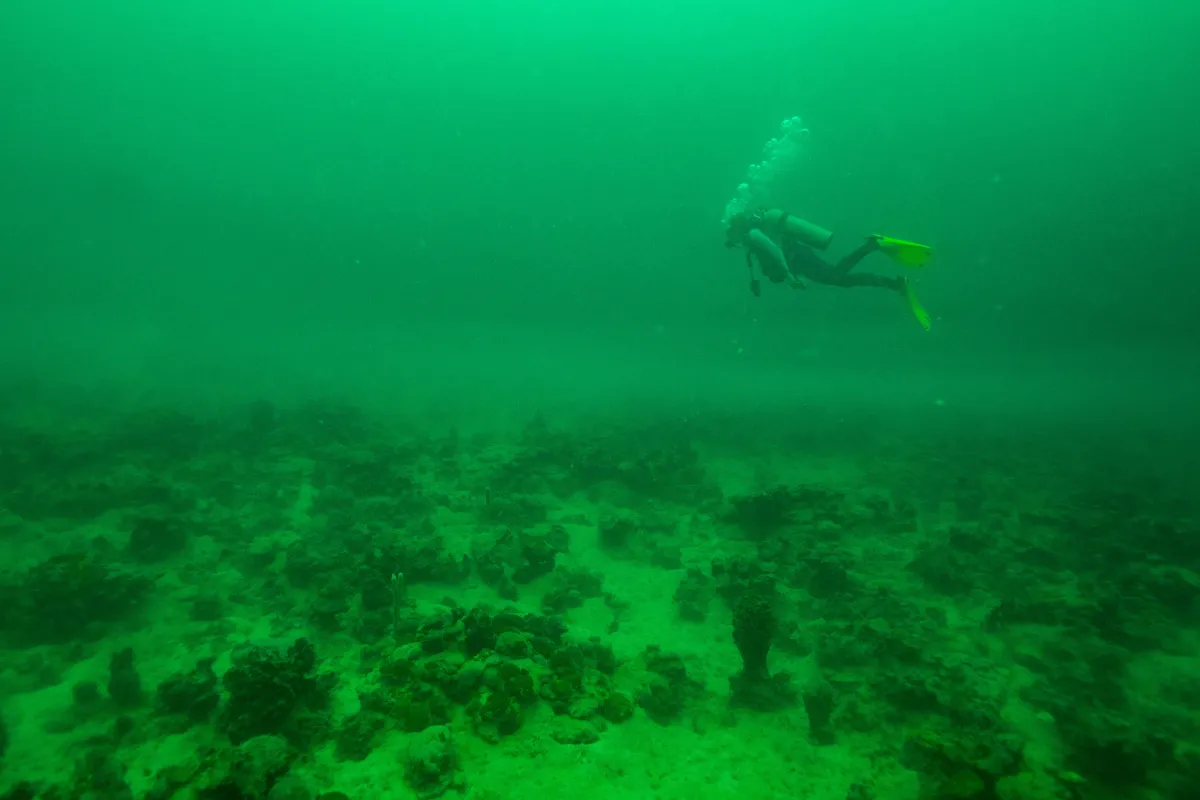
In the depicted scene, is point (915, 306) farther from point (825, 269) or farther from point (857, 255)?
point (825, 269)

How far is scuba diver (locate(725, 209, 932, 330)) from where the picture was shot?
10.9 meters

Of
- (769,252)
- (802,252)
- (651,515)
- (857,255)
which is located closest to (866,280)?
(857,255)

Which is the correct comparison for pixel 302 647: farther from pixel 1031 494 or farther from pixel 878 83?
pixel 878 83

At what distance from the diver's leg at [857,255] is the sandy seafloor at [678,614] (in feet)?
16.0

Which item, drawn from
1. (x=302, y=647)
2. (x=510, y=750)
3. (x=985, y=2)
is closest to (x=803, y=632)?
(x=510, y=750)

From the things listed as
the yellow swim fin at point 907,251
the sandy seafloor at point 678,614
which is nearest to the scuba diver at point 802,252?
the yellow swim fin at point 907,251

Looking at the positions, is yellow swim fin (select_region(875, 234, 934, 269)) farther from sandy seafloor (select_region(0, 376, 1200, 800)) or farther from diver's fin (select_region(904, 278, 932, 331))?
sandy seafloor (select_region(0, 376, 1200, 800))

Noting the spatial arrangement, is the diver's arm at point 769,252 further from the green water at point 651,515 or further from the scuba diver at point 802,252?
the green water at point 651,515

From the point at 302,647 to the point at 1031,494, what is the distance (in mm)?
17886

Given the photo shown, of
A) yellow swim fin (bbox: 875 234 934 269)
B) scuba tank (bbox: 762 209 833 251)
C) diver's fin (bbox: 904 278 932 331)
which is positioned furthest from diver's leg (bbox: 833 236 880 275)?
diver's fin (bbox: 904 278 932 331)

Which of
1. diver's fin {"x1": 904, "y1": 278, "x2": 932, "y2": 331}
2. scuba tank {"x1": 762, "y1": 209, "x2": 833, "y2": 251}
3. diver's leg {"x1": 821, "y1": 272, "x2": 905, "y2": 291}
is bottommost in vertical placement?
diver's fin {"x1": 904, "y1": 278, "x2": 932, "y2": 331}

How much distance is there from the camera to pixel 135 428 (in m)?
15.3

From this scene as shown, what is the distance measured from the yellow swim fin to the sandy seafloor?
16.3 ft

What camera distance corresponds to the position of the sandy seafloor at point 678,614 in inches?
187
